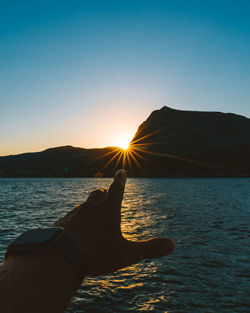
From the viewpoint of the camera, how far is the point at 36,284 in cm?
145

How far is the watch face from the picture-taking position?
1.59 meters

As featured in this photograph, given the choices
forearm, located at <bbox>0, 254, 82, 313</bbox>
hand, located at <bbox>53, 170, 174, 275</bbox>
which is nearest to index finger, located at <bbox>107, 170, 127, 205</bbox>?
hand, located at <bbox>53, 170, 174, 275</bbox>

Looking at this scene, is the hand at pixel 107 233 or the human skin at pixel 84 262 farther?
the hand at pixel 107 233

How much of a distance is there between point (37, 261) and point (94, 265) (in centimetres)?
67

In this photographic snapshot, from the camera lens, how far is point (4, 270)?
1.46m

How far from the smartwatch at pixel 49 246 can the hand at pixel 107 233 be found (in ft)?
0.93

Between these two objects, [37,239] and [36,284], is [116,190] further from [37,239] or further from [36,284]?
[36,284]

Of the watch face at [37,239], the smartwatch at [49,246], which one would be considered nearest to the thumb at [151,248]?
the smartwatch at [49,246]

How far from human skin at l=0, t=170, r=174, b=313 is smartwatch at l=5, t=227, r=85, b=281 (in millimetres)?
34

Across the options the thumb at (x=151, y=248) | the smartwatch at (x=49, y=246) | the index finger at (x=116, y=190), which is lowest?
the thumb at (x=151, y=248)

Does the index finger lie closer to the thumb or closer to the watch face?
the thumb

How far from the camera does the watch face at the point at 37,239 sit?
62.6 inches

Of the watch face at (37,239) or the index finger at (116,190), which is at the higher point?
the index finger at (116,190)

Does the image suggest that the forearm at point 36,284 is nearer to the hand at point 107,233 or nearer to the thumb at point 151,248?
the hand at point 107,233
